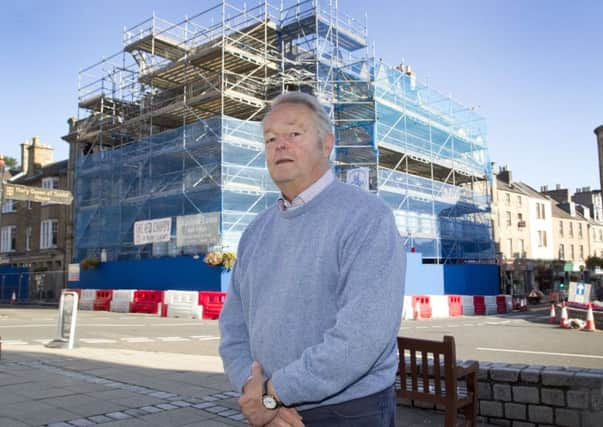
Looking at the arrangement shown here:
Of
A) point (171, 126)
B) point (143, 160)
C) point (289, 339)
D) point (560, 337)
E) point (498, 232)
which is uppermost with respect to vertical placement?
point (171, 126)

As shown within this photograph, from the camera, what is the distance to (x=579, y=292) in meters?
19.3

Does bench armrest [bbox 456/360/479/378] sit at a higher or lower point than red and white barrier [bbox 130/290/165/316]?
higher

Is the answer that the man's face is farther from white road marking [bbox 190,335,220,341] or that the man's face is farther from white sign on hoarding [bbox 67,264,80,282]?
white sign on hoarding [bbox 67,264,80,282]

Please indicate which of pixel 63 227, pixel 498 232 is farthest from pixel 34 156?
pixel 498 232

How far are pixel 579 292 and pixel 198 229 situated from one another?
50.5ft

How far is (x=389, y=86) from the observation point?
27.0 metres

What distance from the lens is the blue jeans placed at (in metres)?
1.94

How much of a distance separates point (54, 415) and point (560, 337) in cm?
1235

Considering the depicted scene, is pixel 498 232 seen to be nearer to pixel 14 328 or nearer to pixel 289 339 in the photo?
pixel 14 328

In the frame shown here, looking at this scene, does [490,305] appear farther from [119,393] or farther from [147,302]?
[119,393]

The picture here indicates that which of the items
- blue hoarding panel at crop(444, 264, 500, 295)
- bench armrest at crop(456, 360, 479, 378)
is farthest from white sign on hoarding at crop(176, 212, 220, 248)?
bench armrest at crop(456, 360, 479, 378)

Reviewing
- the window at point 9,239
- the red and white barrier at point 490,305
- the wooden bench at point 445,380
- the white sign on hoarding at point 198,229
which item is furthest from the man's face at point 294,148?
the window at point 9,239

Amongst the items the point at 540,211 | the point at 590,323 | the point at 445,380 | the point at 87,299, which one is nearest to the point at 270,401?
the point at 445,380

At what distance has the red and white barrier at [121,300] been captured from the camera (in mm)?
22562
